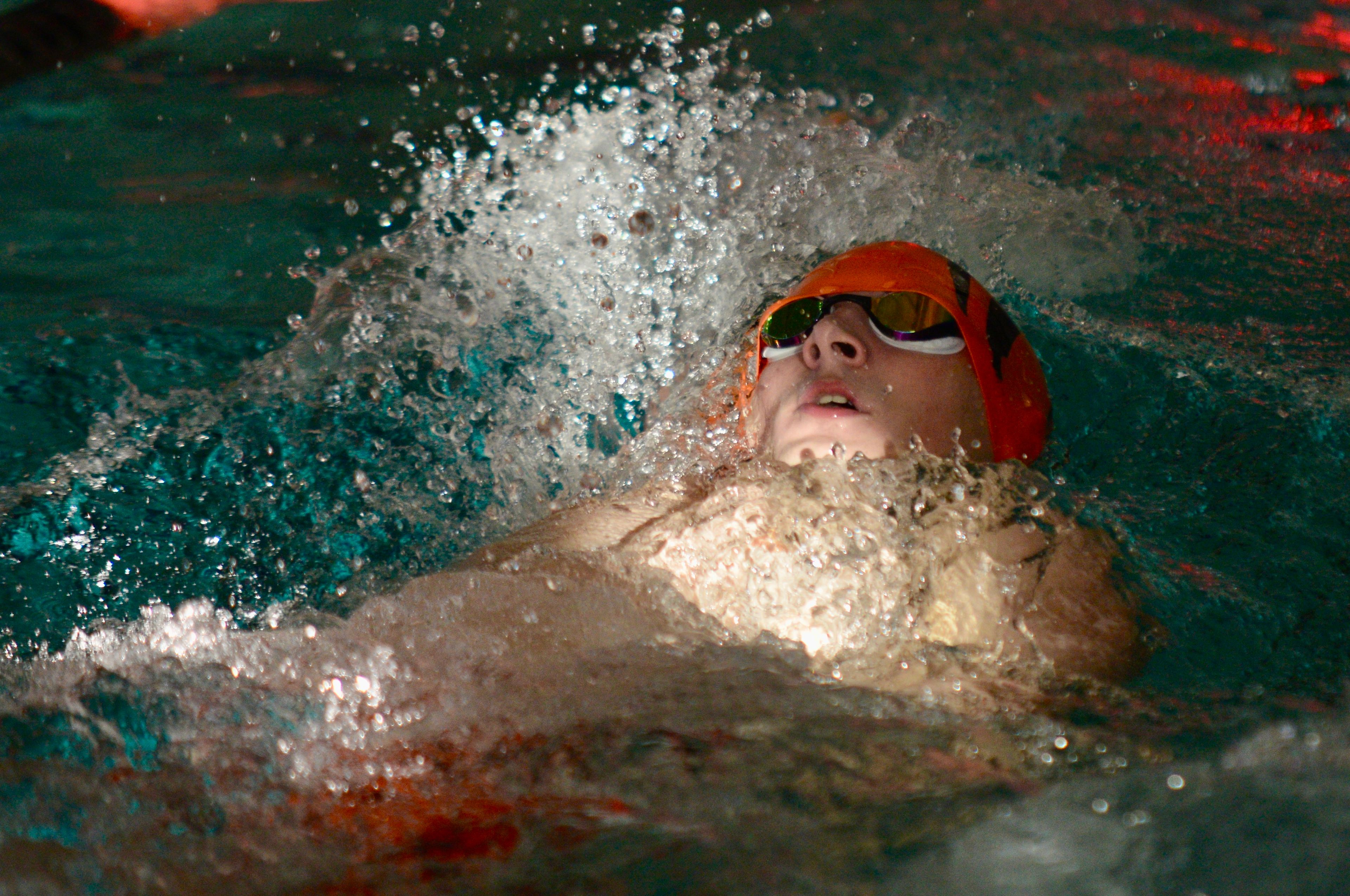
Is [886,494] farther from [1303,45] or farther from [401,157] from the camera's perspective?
[1303,45]

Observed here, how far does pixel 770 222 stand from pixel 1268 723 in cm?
267

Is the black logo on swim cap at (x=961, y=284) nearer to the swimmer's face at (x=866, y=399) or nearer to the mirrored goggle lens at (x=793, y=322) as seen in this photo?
the swimmer's face at (x=866, y=399)

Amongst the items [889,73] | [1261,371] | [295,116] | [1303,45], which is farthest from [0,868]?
[1303,45]

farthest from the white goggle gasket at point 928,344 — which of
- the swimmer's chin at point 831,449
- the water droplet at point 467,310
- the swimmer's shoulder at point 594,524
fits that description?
the water droplet at point 467,310

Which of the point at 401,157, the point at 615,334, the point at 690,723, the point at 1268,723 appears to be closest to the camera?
the point at 1268,723

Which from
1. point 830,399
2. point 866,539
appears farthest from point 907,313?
point 866,539

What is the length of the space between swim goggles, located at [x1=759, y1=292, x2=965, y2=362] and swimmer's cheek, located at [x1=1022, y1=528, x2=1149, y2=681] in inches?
23.4

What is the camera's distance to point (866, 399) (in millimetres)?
2391

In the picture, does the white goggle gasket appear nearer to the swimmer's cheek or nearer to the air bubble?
the swimmer's cheek

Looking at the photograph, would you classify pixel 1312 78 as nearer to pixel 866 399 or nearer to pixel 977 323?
pixel 977 323

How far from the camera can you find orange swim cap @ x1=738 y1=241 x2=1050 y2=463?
8.41 ft

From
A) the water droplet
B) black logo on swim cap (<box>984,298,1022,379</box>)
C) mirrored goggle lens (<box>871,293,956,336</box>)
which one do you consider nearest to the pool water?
the water droplet

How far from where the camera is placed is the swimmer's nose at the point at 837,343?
2451mm

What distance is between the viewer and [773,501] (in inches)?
91.7
